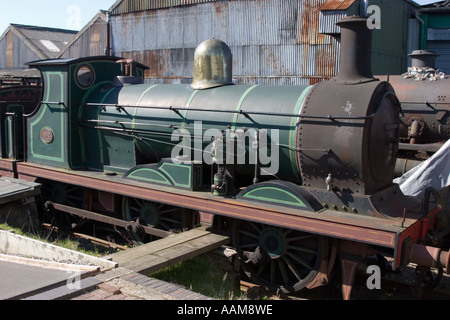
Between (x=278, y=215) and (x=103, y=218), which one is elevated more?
(x=278, y=215)

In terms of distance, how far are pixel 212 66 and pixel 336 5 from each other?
8690mm

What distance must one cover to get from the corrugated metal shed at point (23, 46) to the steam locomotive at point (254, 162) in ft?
83.6

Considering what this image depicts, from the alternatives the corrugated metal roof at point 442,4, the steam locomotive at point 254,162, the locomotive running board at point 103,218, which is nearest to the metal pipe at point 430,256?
the steam locomotive at point 254,162

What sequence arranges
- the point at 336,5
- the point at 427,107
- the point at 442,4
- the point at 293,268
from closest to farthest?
the point at 293,268 → the point at 427,107 → the point at 336,5 → the point at 442,4

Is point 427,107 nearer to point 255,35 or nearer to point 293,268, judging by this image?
point 293,268

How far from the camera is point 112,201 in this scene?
7172 millimetres

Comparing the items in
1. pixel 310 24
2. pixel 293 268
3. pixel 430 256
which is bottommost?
pixel 293 268

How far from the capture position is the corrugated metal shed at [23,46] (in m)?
31.0

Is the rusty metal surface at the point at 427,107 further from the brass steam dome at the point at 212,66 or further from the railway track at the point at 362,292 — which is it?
the brass steam dome at the point at 212,66

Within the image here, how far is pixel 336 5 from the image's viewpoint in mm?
13680

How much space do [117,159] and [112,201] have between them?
0.65 meters

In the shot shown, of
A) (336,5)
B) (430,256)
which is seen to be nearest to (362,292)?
(430,256)
